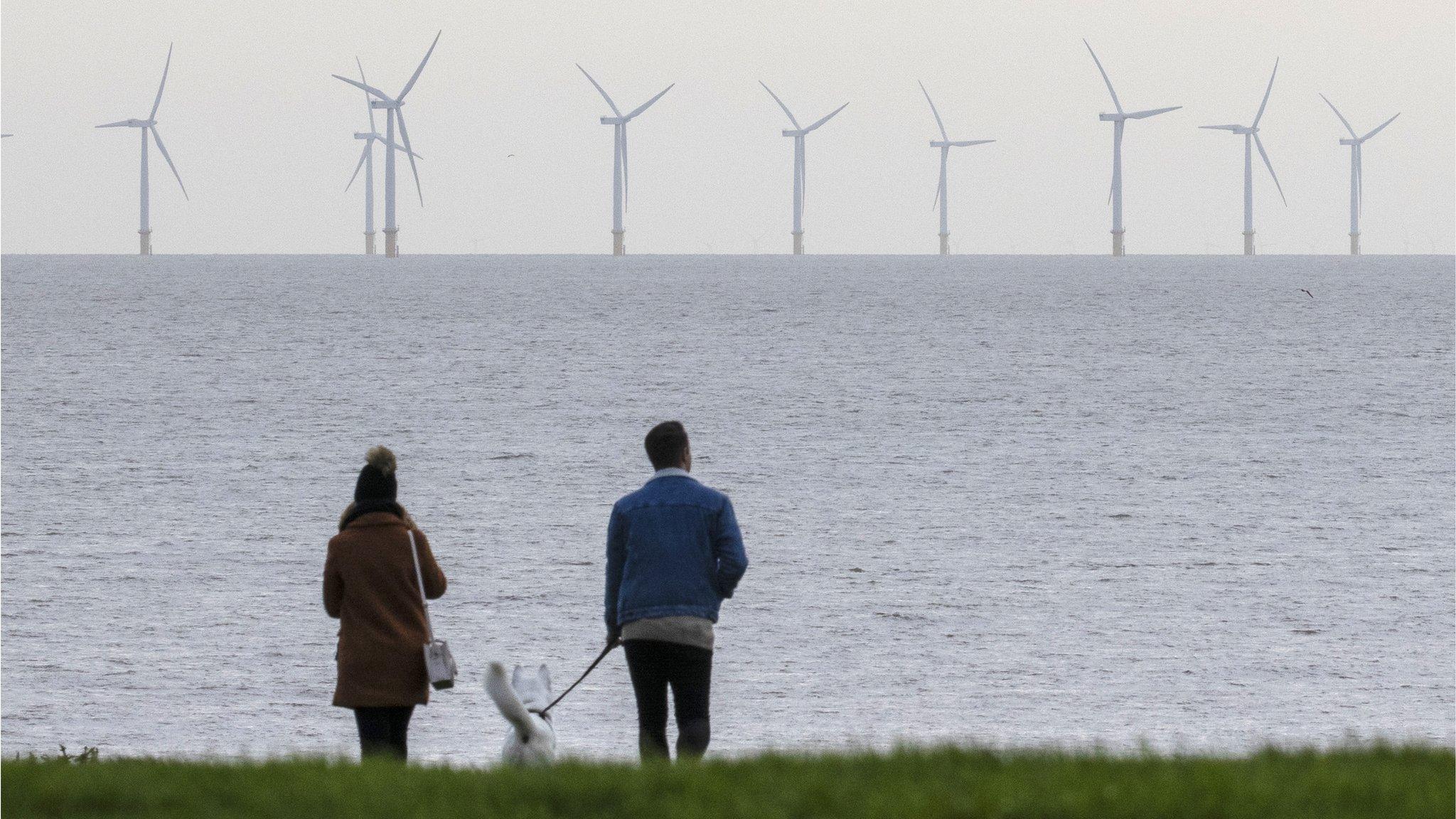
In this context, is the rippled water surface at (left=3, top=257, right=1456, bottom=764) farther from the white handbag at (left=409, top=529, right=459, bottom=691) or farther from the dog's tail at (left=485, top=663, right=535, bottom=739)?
the dog's tail at (left=485, top=663, right=535, bottom=739)

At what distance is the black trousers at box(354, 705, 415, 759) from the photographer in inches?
331

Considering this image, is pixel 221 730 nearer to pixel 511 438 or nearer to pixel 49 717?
pixel 49 717

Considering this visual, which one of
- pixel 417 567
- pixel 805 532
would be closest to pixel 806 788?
pixel 417 567

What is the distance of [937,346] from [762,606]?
226 ft

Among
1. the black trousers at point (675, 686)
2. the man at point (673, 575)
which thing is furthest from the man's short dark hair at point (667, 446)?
the black trousers at point (675, 686)

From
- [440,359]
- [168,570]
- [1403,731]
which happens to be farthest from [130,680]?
[440,359]

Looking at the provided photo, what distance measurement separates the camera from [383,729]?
27.7 ft

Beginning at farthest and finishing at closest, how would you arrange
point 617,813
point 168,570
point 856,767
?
point 168,570
point 856,767
point 617,813

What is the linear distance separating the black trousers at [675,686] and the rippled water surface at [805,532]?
8.21 metres

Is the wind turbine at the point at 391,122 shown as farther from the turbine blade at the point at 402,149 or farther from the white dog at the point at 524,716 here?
the white dog at the point at 524,716

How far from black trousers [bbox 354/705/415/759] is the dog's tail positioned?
62 centimetres

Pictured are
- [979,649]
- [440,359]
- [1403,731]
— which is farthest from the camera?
[440,359]

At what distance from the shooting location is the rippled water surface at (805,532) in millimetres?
22203

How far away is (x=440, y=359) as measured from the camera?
88000mm
